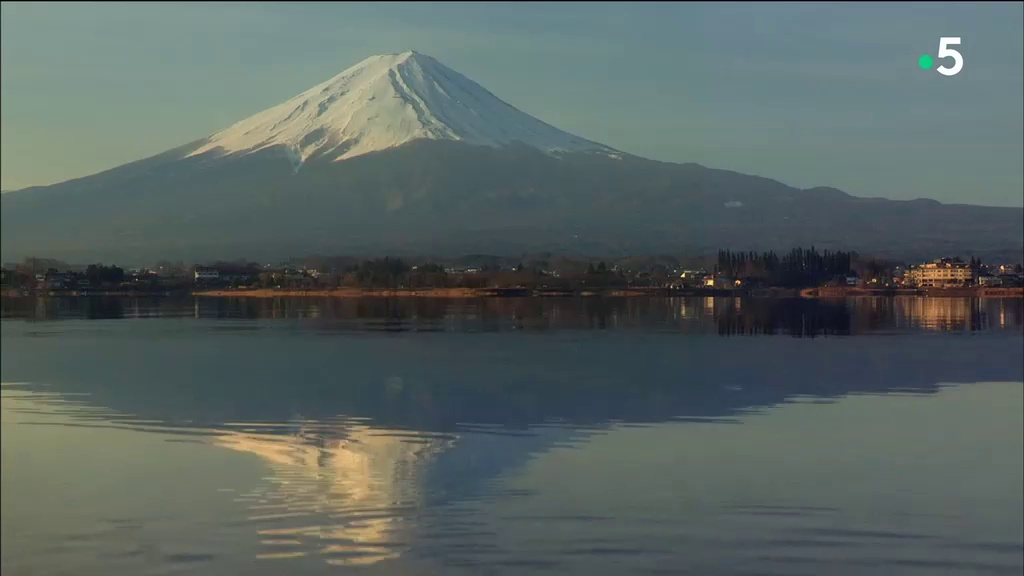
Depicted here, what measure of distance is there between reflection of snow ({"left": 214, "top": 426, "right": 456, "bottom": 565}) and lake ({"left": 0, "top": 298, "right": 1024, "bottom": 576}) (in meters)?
0.04

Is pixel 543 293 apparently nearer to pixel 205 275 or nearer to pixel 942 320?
pixel 205 275

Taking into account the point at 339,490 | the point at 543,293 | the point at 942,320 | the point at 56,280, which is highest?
the point at 56,280

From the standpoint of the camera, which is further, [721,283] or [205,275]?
[721,283]

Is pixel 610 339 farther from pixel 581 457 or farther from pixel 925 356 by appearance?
pixel 581 457

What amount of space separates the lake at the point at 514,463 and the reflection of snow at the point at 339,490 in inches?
1.6

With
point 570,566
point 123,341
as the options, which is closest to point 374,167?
point 123,341

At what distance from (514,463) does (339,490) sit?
6.84 feet

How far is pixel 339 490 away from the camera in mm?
10969

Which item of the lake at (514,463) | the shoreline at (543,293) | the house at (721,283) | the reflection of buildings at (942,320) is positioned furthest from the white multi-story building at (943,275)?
the lake at (514,463)

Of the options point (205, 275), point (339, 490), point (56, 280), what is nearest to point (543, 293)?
point (205, 275)

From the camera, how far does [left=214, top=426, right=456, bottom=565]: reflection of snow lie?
30.0 ft

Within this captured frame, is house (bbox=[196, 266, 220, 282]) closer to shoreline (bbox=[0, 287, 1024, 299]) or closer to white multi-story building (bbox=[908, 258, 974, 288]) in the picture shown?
shoreline (bbox=[0, 287, 1024, 299])

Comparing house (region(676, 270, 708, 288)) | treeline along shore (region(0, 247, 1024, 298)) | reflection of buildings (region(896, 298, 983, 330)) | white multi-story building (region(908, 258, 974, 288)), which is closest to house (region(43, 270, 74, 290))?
treeline along shore (region(0, 247, 1024, 298))

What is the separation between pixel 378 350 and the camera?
27.2 meters
